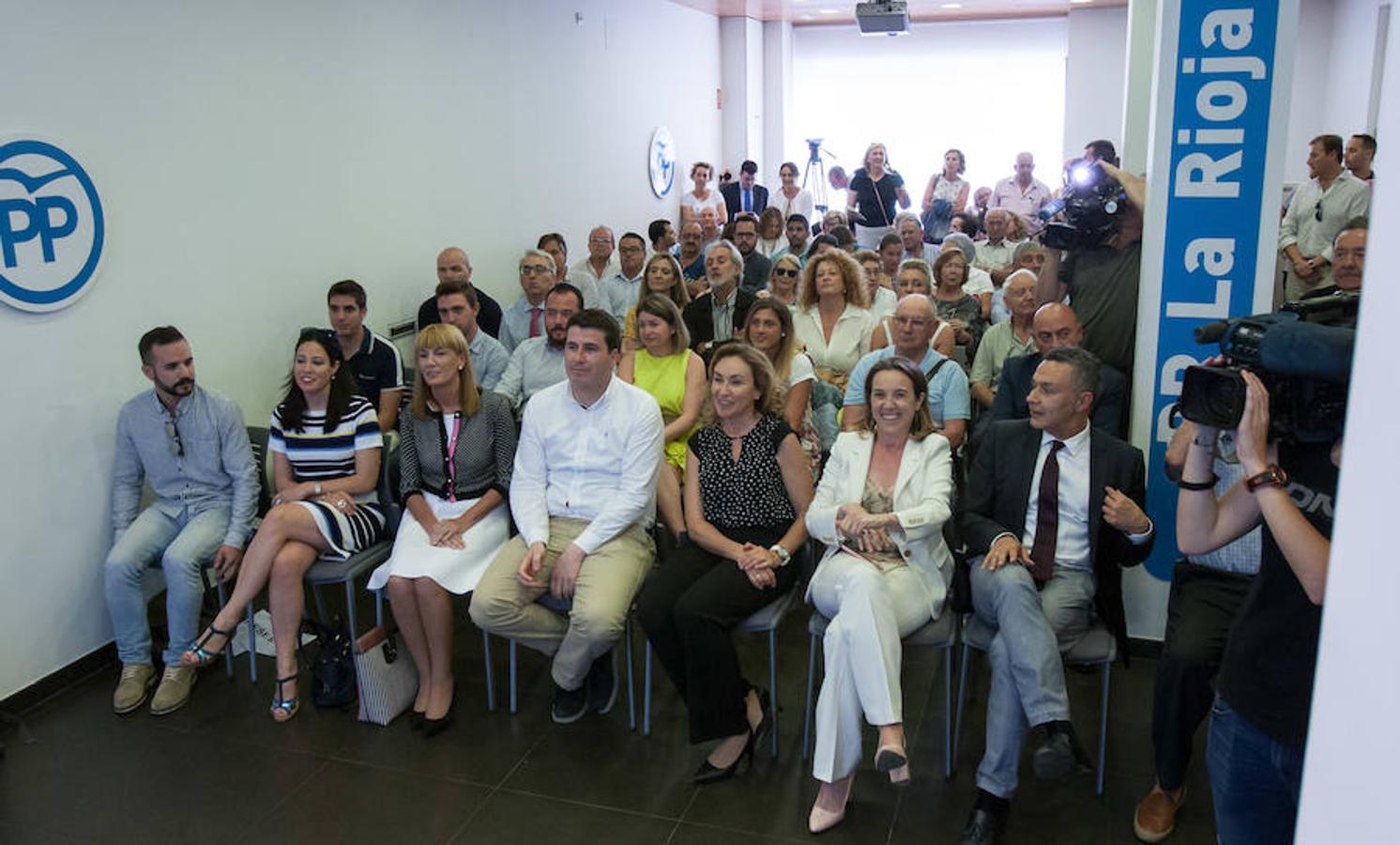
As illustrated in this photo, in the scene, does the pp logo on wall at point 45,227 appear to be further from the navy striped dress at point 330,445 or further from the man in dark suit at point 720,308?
the man in dark suit at point 720,308

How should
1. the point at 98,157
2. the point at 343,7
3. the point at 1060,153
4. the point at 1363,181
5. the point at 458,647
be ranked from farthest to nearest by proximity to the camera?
the point at 1060,153 < the point at 1363,181 < the point at 343,7 < the point at 458,647 < the point at 98,157

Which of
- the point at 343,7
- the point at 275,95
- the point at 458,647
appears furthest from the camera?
the point at 343,7

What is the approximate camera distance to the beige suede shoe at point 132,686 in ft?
12.5

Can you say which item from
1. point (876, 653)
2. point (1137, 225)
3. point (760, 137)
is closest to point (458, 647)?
point (876, 653)

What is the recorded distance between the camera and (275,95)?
4.95 meters

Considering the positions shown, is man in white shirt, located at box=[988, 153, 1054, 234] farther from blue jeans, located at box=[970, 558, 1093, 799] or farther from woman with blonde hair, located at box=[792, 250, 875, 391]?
blue jeans, located at box=[970, 558, 1093, 799]

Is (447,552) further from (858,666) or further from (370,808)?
(858,666)

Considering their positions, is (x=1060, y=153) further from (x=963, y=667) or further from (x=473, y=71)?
(x=963, y=667)

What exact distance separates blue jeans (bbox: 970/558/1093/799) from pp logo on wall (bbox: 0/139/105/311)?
11.1ft

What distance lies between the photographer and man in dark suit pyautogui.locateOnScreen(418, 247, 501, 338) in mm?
5773

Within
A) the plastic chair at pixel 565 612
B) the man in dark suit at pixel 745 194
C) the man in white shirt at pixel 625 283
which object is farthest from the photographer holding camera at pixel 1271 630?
the man in dark suit at pixel 745 194

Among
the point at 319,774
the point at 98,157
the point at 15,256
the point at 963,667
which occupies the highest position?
the point at 98,157

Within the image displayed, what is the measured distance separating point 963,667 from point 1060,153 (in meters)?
12.1

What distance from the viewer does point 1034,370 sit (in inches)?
157
